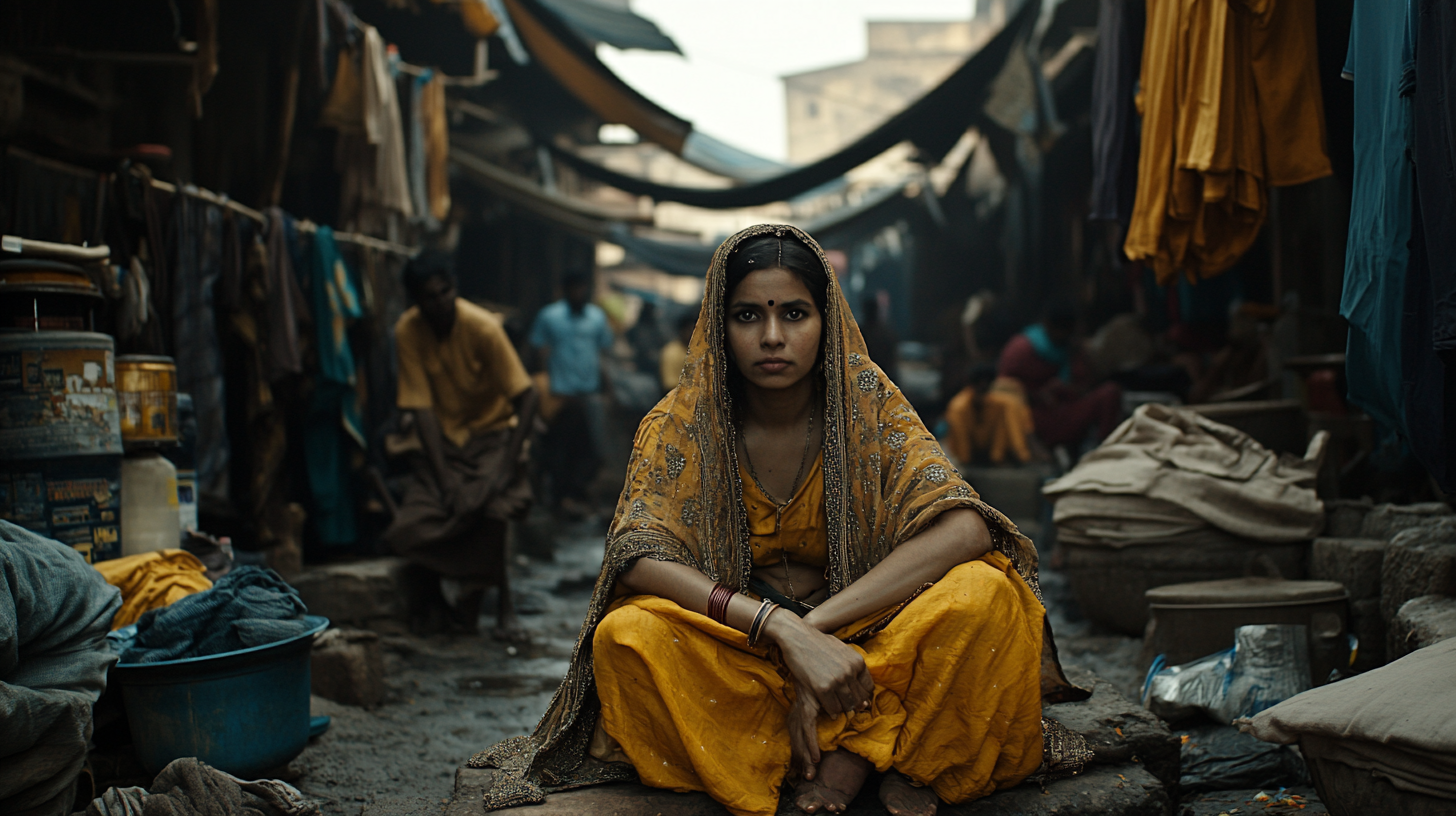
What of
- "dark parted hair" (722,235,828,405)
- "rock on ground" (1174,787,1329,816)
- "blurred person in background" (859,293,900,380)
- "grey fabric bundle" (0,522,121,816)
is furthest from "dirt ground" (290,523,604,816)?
"blurred person in background" (859,293,900,380)

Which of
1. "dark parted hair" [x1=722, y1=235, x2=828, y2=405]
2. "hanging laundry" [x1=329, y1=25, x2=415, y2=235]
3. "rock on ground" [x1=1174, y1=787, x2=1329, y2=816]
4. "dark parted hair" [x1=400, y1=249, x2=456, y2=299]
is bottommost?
"rock on ground" [x1=1174, y1=787, x2=1329, y2=816]

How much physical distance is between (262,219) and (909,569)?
155 inches

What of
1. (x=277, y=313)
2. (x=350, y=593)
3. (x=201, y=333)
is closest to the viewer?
(x=201, y=333)

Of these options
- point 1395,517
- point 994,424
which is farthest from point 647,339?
point 1395,517

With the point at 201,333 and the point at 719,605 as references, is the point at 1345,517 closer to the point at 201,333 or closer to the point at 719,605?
the point at 719,605

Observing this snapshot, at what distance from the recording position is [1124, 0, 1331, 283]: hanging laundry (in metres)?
3.50

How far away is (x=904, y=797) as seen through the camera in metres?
2.01

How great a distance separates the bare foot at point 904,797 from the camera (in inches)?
77.7

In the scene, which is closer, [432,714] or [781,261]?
[781,261]

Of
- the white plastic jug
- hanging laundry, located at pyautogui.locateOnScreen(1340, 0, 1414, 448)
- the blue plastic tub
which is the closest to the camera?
hanging laundry, located at pyautogui.locateOnScreen(1340, 0, 1414, 448)

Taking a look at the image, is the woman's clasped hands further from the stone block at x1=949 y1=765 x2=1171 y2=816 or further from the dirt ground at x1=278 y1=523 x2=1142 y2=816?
the dirt ground at x1=278 y1=523 x2=1142 y2=816

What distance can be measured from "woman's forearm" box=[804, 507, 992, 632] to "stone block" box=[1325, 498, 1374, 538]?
7.95ft

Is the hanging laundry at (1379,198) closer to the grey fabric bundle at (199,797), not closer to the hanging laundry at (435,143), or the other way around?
the grey fabric bundle at (199,797)

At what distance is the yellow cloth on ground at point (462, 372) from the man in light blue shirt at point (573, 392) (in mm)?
4162
